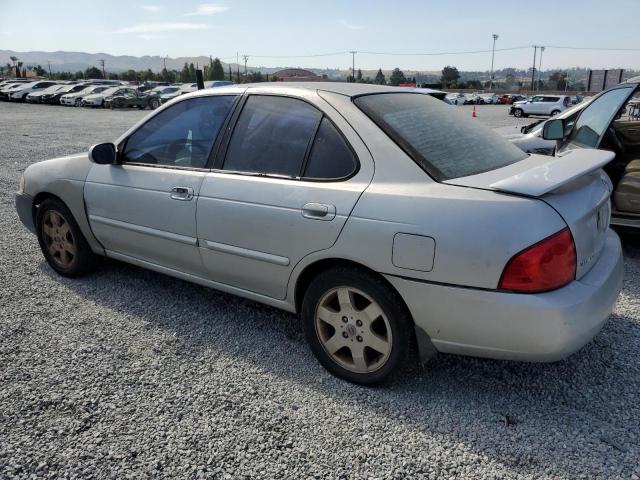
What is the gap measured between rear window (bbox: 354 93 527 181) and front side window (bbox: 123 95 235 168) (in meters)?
1.04

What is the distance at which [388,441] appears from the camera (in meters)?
2.36

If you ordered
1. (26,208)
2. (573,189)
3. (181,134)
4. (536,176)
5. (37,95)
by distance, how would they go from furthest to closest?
(37,95)
(26,208)
(181,134)
(573,189)
(536,176)

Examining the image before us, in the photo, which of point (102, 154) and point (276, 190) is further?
point (102, 154)

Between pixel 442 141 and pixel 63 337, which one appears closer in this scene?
pixel 442 141

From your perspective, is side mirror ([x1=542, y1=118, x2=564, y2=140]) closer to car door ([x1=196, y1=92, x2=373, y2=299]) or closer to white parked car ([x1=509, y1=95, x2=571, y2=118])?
car door ([x1=196, y1=92, x2=373, y2=299])

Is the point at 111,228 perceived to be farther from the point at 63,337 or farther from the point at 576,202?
the point at 576,202

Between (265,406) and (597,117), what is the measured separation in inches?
175

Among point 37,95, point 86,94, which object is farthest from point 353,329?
point 37,95

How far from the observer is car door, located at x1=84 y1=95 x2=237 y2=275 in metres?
3.30

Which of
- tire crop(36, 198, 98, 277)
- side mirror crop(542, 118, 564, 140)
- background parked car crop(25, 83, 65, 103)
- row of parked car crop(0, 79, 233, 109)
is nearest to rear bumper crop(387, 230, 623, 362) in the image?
side mirror crop(542, 118, 564, 140)

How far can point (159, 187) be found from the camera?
341cm

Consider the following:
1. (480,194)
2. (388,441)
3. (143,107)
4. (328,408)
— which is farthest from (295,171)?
(143,107)

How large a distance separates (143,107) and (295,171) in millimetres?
35077

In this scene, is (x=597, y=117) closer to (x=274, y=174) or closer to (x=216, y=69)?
(x=274, y=174)
